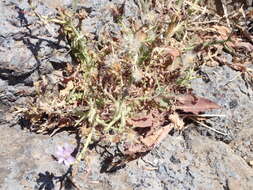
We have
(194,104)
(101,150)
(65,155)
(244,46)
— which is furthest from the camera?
(244,46)

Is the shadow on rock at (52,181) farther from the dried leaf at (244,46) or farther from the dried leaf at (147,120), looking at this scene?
the dried leaf at (244,46)

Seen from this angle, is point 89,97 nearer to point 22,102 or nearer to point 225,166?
point 22,102

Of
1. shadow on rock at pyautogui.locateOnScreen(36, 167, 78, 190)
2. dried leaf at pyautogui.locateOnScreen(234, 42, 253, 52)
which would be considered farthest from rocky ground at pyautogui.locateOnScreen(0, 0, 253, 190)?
dried leaf at pyautogui.locateOnScreen(234, 42, 253, 52)

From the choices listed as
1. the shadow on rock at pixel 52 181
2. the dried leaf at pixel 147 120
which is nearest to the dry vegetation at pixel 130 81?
the dried leaf at pixel 147 120

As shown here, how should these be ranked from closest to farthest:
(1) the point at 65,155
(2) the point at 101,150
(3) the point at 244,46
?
(1) the point at 65,155 < (2) the point at 101,150 < (3) the point at 244,46

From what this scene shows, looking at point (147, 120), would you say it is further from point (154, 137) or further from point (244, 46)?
point (244, 46)

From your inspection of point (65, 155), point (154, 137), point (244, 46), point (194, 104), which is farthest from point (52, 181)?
point (244, 46)
